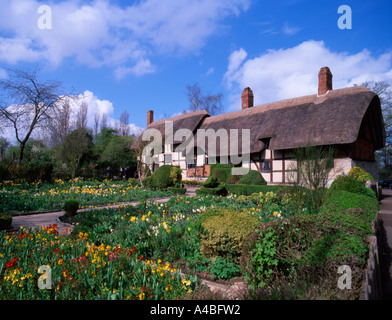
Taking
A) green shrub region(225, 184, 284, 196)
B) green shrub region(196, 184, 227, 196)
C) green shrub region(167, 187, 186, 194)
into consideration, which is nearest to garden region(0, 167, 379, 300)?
green shrub region(225, 184, 284, 196)

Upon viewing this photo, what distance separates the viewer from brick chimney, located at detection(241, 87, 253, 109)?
23195 mm

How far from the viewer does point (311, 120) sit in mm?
16453

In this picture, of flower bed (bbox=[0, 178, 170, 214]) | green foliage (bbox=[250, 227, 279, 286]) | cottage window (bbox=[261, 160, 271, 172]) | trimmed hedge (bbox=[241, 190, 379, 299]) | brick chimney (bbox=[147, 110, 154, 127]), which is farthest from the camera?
brick chimney (bbox=[147, 110, 154, 127])

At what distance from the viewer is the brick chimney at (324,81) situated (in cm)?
1809

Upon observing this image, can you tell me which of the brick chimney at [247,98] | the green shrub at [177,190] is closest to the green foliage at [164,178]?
the green shrub at [177,190]

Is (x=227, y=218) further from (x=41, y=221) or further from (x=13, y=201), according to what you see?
(x=13, y=201)

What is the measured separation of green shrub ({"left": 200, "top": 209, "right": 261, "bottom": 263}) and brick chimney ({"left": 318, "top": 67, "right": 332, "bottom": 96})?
17079 mm

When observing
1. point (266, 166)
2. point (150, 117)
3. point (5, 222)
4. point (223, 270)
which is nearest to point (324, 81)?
point (266, 166)

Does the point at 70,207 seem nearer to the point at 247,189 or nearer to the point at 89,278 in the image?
the point at 89,278

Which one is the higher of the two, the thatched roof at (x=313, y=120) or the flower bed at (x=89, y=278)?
the thatched roof at (x=313, y=120)

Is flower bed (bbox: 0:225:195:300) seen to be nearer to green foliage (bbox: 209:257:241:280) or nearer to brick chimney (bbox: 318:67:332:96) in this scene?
green foliage (bbox: 209:257:241:280)

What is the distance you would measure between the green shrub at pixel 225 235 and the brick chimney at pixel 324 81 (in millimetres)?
17079

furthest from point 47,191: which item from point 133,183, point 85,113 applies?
point 85,113

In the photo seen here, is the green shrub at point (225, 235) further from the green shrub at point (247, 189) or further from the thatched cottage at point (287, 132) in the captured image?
the thatched cottage at point (287, 132)
